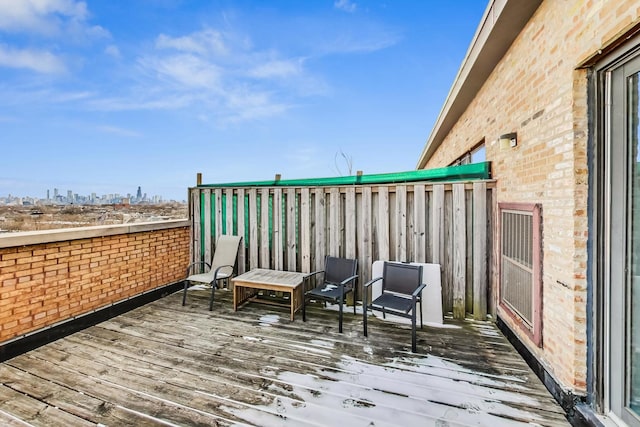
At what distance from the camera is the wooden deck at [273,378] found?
76.2 inches

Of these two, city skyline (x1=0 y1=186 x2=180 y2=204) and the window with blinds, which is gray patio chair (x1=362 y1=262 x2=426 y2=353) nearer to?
the window with blinds

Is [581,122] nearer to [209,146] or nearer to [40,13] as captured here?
[40,13]

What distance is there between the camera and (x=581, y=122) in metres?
1.87

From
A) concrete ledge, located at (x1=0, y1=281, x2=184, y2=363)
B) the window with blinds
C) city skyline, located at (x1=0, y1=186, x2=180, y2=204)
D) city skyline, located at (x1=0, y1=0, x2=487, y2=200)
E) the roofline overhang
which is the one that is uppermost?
city skyline, located at (x1=0, y1=0, x2=487, y2=200)

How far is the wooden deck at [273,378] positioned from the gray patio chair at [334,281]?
0.37 meters

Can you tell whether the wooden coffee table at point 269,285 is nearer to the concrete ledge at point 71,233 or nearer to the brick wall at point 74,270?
the brick wall at point 74,270

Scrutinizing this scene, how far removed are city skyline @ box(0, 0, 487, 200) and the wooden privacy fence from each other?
0.54 metres

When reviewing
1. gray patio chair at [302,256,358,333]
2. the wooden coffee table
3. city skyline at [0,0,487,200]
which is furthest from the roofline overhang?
the wooden coffee table

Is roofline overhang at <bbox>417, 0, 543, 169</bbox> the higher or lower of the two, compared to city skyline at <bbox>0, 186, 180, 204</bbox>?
higher

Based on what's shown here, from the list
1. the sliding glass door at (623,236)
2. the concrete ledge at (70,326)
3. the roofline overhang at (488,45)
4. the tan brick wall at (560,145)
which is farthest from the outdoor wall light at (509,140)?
the concrete ledge at (70,326)

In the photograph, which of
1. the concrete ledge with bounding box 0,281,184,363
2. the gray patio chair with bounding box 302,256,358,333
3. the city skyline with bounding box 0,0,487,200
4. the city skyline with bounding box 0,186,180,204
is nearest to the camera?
the concrete ledge with bounding box 0,281,184,363

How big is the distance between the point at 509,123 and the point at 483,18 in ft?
3.94

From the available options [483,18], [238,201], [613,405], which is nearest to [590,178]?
[613,405]

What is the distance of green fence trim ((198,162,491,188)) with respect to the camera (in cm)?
381
